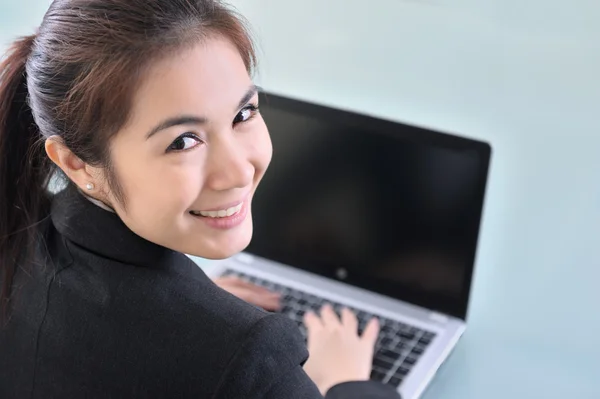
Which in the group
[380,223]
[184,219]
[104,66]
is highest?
[104,66]

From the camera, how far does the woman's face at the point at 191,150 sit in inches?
34.4

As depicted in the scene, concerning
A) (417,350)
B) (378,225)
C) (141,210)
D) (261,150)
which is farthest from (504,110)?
(141,210)

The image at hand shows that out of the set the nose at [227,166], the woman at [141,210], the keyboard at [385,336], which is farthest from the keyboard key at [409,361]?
the nose at [227,166]

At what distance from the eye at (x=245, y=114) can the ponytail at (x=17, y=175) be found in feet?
0.80

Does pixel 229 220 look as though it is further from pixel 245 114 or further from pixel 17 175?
pixel 17 175

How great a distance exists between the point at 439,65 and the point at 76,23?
1.28 meters

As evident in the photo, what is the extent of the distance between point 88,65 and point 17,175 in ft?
0.87

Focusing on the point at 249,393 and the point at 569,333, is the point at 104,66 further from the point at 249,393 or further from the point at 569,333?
the point at 569,333

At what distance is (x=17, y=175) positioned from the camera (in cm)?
109

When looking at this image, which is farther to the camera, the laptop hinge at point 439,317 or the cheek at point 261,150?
the laptop hinge at point 439,317

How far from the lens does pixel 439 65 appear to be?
2.07 m

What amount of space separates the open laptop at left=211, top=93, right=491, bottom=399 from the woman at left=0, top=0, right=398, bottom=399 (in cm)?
44

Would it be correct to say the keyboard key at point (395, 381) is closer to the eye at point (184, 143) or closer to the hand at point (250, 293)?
the hand at point (250, 293)

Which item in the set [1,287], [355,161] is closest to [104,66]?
[1,287]
